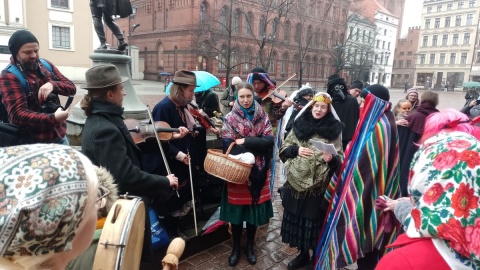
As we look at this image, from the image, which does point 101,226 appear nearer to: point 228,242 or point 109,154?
point 109,154

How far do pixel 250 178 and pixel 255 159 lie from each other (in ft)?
0.68

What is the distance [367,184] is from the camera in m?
2.85

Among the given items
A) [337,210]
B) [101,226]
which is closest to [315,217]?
[337,210]

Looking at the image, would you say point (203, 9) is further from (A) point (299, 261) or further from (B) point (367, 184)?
(B) point (367, 184)

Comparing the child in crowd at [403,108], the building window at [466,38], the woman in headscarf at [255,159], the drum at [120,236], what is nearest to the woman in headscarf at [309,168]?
the woman in headscarf at [255,159]

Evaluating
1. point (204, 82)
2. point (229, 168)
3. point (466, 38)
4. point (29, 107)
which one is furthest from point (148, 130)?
point (466, 38)

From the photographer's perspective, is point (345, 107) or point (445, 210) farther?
point (345, 107)

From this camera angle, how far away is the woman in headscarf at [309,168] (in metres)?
3.24

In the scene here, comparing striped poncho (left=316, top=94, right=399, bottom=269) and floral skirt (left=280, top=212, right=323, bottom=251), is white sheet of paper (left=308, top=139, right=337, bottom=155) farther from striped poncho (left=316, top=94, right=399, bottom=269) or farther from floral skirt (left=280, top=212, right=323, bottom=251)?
floral skirt (left=280, top=212, right=323, bottom=251)

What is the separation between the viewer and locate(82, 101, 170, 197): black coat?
84.7 inches

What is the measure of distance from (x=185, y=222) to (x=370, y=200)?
212 cm

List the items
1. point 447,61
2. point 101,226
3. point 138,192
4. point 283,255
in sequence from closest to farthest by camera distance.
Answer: point 101,226
point 138,192
point 283,255
point 447,61

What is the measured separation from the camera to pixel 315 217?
3.33 meters

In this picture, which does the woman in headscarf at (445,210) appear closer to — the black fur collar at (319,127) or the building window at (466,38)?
the black fur collar at (319,127)
